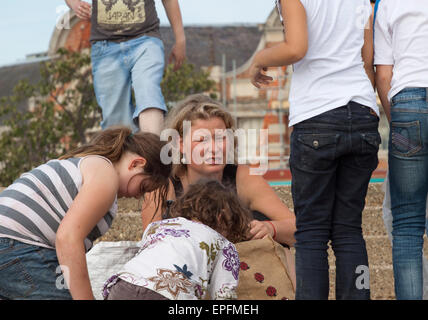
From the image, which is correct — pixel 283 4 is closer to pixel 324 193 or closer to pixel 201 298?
pixel 324 193

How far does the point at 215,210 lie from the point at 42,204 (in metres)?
0.73

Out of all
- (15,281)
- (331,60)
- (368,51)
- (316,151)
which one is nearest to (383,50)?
(368,51)

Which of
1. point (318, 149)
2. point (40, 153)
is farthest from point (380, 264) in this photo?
point (40, 153)

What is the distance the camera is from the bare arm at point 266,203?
3174 millimetres

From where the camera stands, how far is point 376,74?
116 inches

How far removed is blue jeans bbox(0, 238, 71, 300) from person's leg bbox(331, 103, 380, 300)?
42.7 inches

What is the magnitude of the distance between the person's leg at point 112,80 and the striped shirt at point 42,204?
1.61m

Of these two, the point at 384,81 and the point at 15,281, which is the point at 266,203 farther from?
the point at 15,281

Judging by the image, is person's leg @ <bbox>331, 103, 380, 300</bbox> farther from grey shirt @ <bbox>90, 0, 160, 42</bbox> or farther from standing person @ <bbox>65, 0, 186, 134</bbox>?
grey shirt @ <bbox>90, 0, 160, 42</bbox>

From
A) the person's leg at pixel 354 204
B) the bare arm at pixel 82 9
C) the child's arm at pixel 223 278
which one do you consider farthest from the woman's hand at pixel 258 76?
the bare arm at pixel 82 9

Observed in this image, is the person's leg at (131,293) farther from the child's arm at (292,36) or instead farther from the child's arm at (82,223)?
the child's arm at (292,36)

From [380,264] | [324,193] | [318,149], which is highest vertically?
[318,149]

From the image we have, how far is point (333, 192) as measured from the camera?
8.55ft

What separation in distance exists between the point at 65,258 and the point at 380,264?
284 cm
